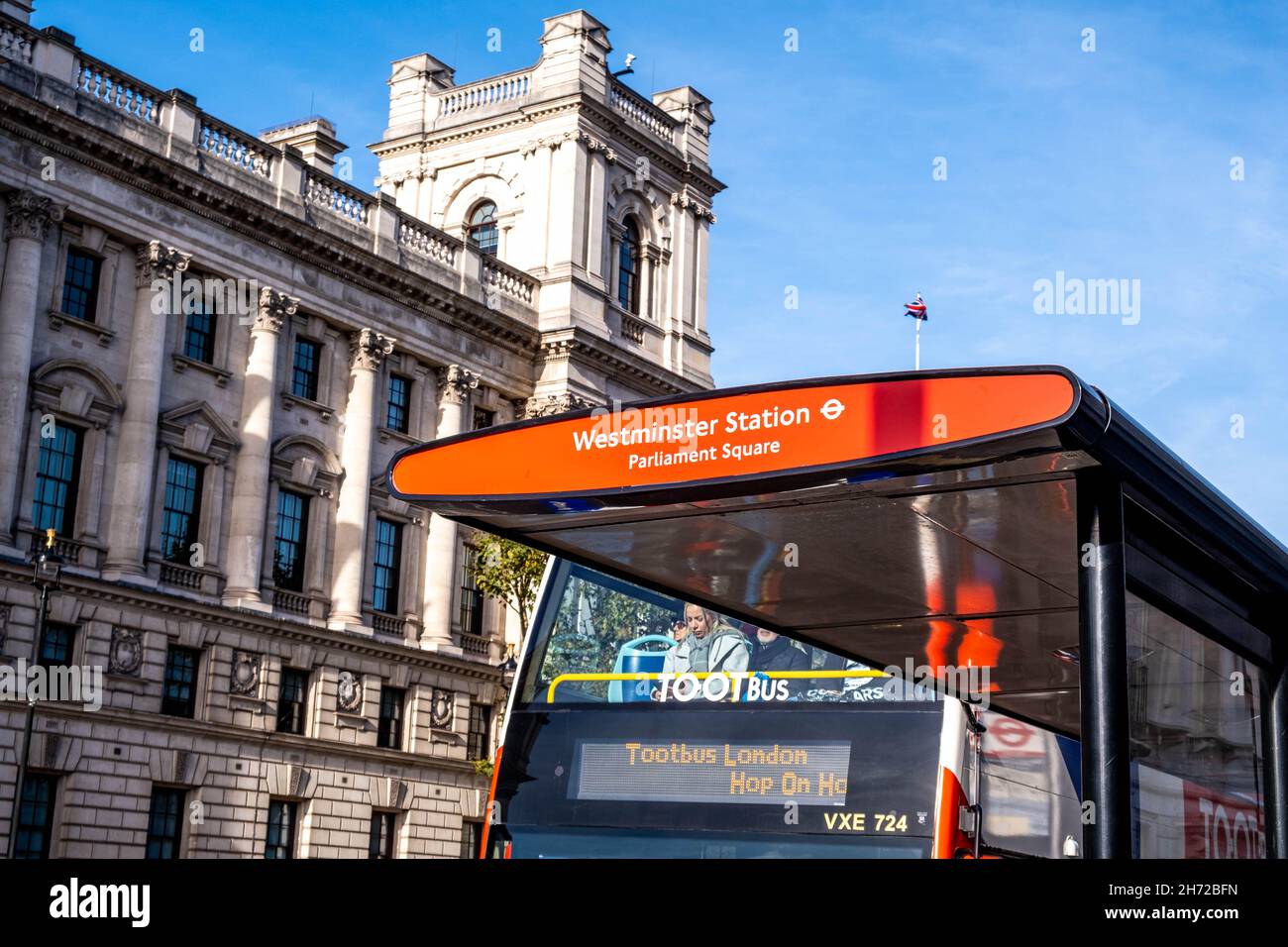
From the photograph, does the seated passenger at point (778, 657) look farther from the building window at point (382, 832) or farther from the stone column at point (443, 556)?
the stone column at point (443, 556)

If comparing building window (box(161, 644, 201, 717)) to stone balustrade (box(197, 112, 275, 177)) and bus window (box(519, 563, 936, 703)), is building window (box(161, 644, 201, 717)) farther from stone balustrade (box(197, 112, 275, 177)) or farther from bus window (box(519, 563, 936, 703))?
bus window (box(519, 563, 936, 703))

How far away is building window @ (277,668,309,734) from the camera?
3525 centimetres

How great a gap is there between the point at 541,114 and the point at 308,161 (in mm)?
8479

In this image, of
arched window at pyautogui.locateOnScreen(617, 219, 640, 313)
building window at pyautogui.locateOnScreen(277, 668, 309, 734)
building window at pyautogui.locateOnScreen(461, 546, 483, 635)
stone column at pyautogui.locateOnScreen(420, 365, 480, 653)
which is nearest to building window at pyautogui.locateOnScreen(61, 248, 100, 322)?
building window at pyautogui.locateOnScreen(277, 668, 309, 734)

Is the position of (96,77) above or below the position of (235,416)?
above

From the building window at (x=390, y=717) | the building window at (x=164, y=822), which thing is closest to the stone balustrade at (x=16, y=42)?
the building window at (x=164, y=822)

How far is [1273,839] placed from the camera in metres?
6.07

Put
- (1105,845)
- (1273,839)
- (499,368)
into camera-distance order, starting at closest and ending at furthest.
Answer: (1105,845)
(1273,839)
(499,368)

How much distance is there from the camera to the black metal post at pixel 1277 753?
5.94 metres

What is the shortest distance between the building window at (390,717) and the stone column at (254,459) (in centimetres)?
471

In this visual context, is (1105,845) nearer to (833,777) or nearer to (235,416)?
(833,777)

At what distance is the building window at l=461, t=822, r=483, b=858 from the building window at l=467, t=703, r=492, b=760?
1.67 meters

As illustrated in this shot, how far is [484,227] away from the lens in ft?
153
